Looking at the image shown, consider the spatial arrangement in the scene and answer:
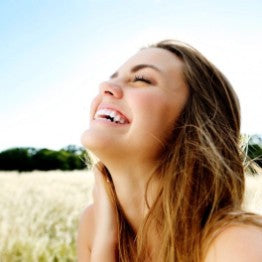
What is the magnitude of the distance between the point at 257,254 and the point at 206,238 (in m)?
0.34

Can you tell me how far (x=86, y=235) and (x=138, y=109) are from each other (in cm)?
112

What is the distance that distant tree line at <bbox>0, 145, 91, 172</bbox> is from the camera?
21797 millimetres

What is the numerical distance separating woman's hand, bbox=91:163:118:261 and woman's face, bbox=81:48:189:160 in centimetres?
41

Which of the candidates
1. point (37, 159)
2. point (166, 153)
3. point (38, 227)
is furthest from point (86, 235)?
point (37, 159)

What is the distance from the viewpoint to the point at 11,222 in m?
3.80

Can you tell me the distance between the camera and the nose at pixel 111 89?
2346mm

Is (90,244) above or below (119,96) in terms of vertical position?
below

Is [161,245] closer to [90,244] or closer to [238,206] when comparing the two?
[238,206]

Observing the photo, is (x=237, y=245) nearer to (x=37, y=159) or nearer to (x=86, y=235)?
(x=86, y=235)

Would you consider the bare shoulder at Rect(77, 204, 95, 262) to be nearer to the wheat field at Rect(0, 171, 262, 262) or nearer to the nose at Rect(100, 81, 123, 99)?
the wheat field at Rect(0, 171, 262, 262)

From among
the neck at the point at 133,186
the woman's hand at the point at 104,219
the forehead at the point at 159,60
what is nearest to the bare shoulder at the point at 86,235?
the woman's hand at the point at 104,219

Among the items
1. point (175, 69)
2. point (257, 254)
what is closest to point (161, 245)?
point (257, 254)

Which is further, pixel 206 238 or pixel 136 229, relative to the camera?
pixel 136 229

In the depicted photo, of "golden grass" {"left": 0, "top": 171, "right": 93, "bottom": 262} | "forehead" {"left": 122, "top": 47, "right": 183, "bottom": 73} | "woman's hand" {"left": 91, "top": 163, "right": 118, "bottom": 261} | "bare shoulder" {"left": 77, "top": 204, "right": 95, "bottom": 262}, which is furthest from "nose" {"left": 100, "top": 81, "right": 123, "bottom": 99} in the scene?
"golden grass" {"left": 0, "top": 171, "right": 93, "bottom": 262}
